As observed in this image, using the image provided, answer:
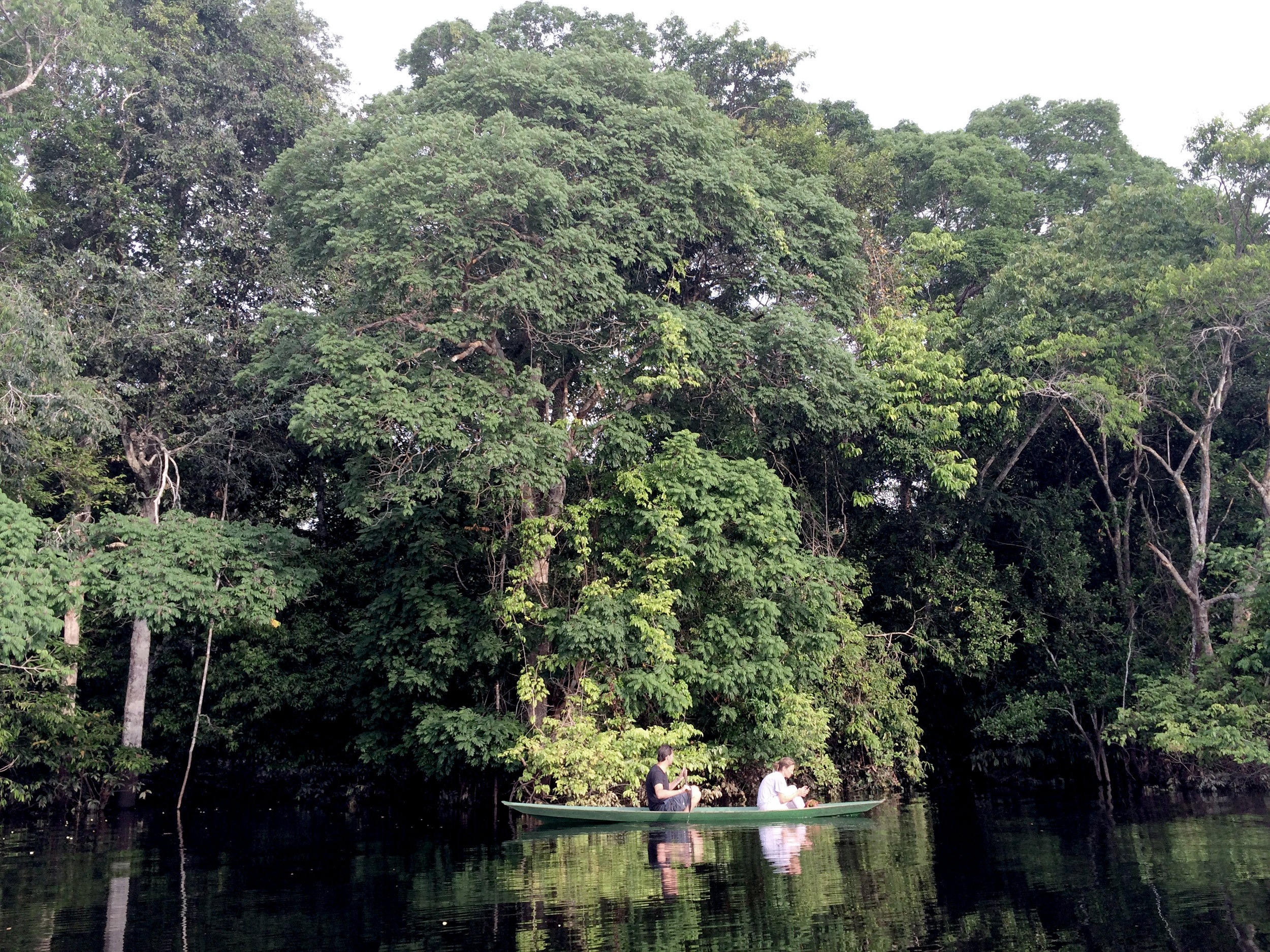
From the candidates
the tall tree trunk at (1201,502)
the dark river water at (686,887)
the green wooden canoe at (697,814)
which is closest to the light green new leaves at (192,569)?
the dark river water at (686,887)

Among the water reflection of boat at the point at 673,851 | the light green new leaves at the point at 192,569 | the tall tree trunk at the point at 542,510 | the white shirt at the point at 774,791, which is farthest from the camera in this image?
the tall tree trunk at the point at 542,510

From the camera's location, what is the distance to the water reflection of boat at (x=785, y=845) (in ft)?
31.8

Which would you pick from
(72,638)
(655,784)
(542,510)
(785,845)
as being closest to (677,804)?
(655,784)

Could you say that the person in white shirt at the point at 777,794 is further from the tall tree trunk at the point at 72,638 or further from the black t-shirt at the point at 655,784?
the tall tree trunk at the point at 72,638

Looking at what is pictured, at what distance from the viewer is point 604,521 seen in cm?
1583

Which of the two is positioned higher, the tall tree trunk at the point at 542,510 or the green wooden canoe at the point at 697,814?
the tall tree trunk at the point at 542,510

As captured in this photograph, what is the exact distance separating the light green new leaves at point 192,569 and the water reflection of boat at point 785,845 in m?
7.91

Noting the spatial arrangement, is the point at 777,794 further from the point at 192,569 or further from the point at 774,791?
the point at 192,569

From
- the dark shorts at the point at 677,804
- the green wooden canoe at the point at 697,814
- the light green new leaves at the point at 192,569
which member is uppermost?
the light green new leaves at the point at 192,569

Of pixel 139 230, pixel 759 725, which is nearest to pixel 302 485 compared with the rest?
pixel 139 230

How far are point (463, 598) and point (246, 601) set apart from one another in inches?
121

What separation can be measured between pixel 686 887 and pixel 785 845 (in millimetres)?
2787

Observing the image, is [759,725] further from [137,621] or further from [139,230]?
[139,230]

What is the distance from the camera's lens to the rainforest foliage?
48.6 ft
